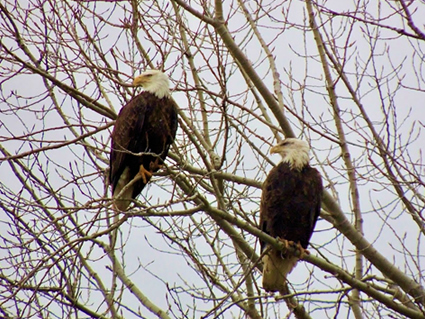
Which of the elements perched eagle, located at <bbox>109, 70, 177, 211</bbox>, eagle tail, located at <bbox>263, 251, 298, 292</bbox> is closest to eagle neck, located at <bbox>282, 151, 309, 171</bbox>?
eagle tail, located at <bbox>263, 251, 298, 292</bbox>

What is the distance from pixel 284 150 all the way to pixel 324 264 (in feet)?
4.59

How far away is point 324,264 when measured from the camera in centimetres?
438

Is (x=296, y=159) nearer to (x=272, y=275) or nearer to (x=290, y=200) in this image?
(x=290, y=200)

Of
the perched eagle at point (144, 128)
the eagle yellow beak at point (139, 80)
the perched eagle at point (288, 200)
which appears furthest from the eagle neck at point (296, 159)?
the eagle yellow beak at point (139, 80)

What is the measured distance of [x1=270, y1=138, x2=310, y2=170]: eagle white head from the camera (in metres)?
5.54

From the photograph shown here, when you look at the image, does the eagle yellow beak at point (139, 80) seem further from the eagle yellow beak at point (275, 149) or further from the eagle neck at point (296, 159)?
the eagle neck at point (296, 159)

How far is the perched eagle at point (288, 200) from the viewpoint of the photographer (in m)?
5.49

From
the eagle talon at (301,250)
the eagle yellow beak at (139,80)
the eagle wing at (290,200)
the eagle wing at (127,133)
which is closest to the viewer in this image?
the eagle talon at (301,250)

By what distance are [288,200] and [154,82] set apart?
150 centimetres

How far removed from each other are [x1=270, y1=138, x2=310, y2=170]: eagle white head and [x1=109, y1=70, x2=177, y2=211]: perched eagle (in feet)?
2.87

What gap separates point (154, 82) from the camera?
19.2ft

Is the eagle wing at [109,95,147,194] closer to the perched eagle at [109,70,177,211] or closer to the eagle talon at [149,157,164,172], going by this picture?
the perched eagle at [109,70,177,211]

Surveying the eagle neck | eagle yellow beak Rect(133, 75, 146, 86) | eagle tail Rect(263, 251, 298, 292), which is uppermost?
eagle yellow beak Rect(133, 75, 146, 86)

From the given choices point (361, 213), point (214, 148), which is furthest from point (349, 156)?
point (214, 148)
